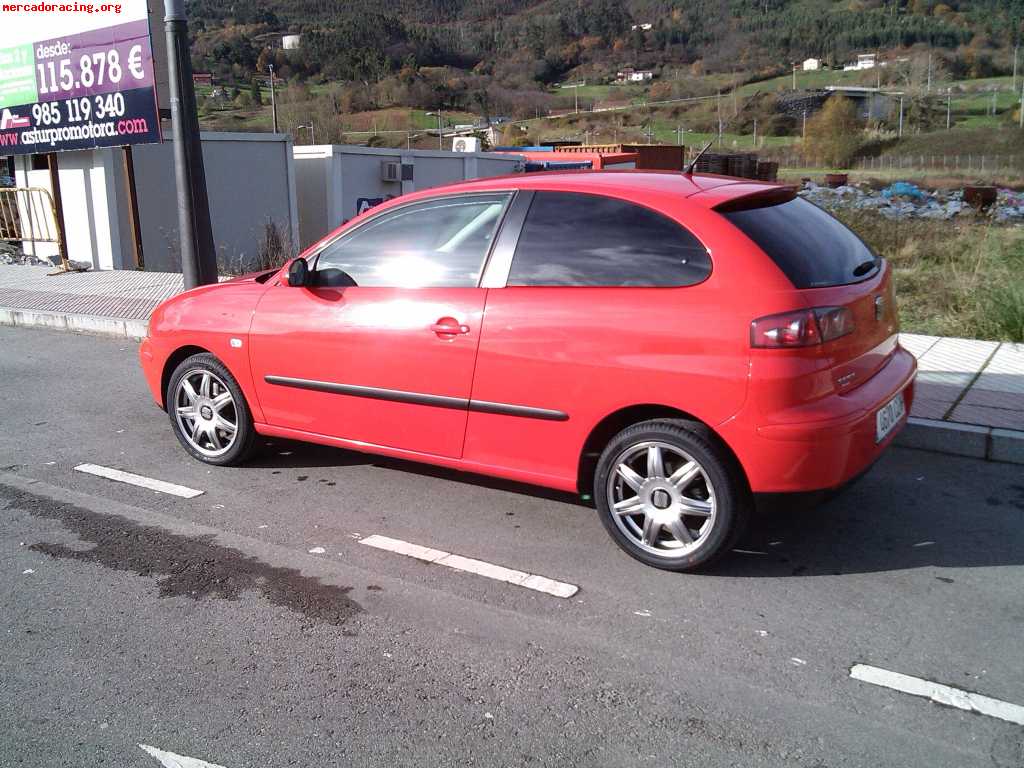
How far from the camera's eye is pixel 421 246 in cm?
486

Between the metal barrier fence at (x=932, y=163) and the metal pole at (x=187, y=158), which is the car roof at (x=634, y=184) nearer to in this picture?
the metal pole at (x=187, y=158)

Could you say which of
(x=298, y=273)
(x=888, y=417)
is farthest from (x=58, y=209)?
(x=888, y=417)

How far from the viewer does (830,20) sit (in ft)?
454

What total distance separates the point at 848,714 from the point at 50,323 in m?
10.5

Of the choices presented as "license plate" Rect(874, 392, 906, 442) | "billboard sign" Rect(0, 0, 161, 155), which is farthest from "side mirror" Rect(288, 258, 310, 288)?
"billboard sign" Rect(0, 0, 161, 155)

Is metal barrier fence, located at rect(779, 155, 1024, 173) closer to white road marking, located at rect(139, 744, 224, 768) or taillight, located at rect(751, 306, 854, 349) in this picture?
taillight, located at rect(751, 306, 854, 349)

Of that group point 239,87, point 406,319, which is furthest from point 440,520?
point 239,87

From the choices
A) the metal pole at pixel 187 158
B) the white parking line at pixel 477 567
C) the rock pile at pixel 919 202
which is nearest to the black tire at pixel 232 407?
the white parking line at pixel 477 567

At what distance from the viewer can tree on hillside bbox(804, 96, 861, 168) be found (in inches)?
2950

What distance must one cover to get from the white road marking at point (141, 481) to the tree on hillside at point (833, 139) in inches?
2994

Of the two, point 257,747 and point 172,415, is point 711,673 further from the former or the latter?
point 172,415

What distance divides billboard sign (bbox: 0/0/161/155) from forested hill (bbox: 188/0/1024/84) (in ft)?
290

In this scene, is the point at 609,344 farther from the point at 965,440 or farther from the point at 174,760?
the point at 965,440

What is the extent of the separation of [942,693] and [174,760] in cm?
257
